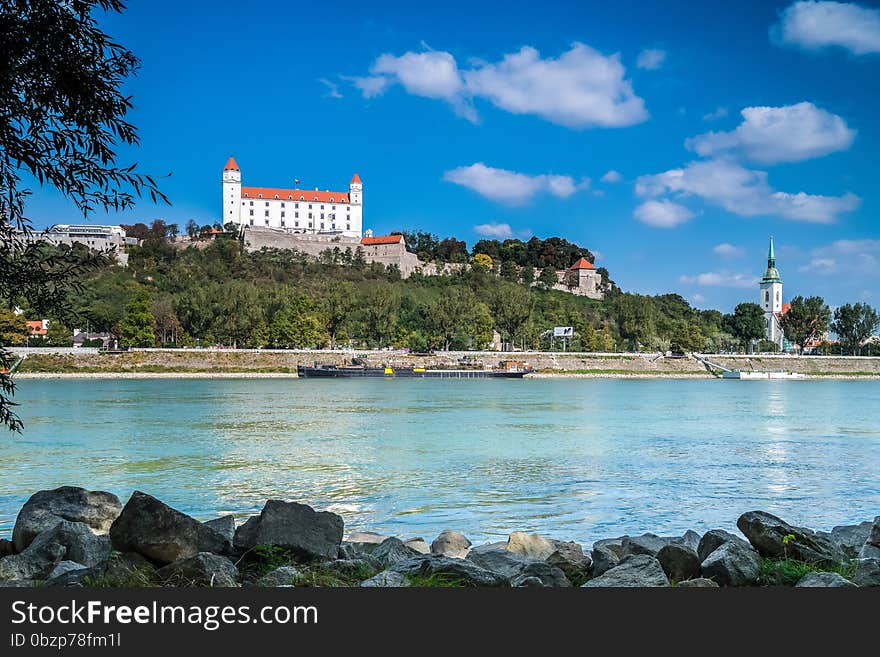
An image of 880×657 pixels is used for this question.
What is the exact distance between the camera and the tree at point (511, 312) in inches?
3501

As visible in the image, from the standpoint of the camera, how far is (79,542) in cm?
686

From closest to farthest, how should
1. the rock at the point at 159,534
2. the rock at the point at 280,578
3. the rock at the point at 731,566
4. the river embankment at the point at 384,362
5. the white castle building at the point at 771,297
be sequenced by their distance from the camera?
the rock at the point at 280,578 < the rock at the point at 731,566 < the rock at the point at 159,534 < the river embankment at the point at 384,362 < the white castle building at the point at 771,297

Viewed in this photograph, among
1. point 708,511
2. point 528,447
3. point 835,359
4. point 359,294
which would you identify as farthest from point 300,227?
point 708,511

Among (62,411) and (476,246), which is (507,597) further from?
(476,246)

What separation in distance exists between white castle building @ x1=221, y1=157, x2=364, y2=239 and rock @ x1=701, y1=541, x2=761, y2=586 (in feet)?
397

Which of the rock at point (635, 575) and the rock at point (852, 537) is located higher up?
the rock at point (635, 575)

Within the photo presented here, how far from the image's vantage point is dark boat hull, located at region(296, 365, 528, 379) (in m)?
75.6

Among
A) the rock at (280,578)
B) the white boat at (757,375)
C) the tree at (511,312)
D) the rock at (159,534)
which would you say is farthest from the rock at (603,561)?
the white boat at (757,375)

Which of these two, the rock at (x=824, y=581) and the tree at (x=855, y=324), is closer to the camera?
the rock at (x=824, y=581)

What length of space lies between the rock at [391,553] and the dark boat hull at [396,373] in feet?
222

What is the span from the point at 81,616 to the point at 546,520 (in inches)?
320

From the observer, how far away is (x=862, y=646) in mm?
4449

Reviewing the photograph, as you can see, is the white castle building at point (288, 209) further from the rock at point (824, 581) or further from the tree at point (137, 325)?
the rock at point (824, 581)

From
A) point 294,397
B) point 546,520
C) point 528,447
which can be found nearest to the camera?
point 546,520
